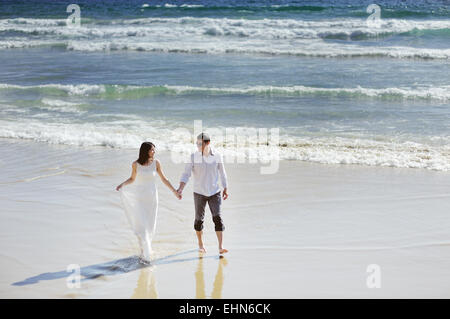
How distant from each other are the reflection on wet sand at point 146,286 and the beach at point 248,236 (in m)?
0.01

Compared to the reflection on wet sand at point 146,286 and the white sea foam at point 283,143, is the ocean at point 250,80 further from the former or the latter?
the reflection on wet sand at point 146,286

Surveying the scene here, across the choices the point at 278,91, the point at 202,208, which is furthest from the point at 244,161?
the point at 278,91

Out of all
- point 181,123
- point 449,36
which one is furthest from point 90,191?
point 449,36

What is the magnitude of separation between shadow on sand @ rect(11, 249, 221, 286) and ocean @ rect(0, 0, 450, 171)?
4659 mm

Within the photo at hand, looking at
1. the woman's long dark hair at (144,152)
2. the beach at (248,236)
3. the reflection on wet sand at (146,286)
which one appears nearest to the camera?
the reflection on wet sand at (146,286)

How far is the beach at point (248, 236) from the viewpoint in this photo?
5.58 meters

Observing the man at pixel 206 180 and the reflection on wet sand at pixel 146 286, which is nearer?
the reflection on wet sand at pixel 146 286

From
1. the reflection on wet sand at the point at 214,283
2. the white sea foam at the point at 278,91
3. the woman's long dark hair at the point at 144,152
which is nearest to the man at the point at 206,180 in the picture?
the reflection on wet sand at the point at 214,283

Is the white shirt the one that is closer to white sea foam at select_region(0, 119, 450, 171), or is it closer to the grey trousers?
the grey trousers

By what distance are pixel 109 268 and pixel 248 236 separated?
179 cm

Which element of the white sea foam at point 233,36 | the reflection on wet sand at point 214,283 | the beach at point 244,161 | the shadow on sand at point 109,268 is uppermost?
the white sea foam at point 233,36

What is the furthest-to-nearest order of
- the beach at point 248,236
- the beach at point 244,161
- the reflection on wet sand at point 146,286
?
the beach at point 244,161 → the beach at point 248,236 → the reflection on wet sand at point 146,286

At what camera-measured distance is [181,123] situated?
513 inches

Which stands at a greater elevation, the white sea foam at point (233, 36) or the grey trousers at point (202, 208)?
the white sea foam at point (233, 36)
